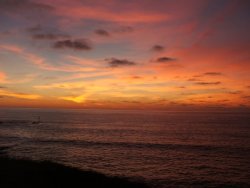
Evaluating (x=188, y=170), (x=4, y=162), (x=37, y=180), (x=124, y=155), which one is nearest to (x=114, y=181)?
(x=37, y=180)

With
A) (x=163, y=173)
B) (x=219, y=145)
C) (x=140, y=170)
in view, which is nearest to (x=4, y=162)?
(x=140, y=170)

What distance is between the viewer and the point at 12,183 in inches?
1113

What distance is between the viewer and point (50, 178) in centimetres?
3055

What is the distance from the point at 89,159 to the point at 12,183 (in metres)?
21.3

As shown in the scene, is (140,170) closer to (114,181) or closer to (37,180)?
(114,181)

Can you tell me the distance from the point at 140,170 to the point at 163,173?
12.6 ft

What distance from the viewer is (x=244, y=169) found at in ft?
138

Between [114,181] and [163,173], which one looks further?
[163,173]

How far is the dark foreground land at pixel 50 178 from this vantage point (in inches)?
1126

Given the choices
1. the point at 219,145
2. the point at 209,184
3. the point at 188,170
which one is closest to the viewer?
the point at 209,184

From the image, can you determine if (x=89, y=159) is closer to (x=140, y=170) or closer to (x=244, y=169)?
(x=140, y=170)

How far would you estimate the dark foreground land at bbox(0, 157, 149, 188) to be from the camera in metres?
28.6

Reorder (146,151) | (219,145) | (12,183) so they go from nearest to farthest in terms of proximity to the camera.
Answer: (12,183), (146,151), (219,145)

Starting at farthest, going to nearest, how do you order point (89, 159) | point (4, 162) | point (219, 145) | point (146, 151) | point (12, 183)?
point (219, 145) → point (146, 151) → point (89, 159) → point (4, 162) → point (12, 183)
